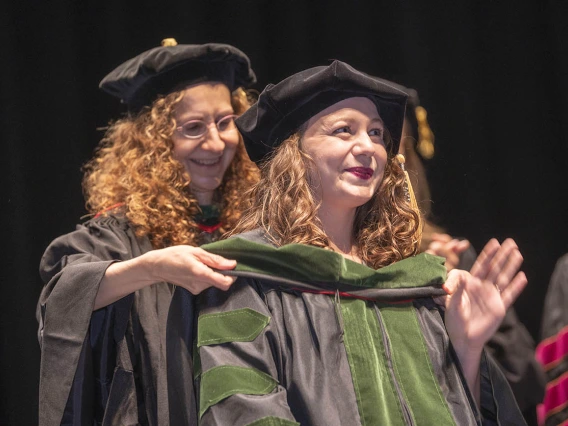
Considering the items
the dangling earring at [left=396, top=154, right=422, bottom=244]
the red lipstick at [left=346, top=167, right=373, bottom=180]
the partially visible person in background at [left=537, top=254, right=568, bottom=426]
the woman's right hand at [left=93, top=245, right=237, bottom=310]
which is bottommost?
the partially visible person in background at [left=537, top=254, right=568, bottom=426]

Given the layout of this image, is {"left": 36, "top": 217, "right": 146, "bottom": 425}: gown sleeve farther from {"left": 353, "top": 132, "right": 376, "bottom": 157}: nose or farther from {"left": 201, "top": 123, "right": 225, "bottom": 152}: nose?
{"left": 353, "top": 132, "right": 376, "bottom": 157}: nose

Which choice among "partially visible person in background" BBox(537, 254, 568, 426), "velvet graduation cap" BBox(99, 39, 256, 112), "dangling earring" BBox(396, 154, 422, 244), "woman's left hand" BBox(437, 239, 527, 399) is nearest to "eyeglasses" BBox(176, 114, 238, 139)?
"velvet graduation cap" BBox(99, 39, 256, 112)

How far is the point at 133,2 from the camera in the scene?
4.19m

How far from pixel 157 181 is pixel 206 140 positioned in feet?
0.79

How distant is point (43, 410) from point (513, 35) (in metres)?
2.82

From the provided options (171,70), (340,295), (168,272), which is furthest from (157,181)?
(340,295)

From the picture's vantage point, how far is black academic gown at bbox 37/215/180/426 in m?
2.85

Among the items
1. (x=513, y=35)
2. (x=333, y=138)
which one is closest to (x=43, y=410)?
(x=333, y=138)

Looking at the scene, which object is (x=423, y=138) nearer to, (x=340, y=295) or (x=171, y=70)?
(x=171, y=70)

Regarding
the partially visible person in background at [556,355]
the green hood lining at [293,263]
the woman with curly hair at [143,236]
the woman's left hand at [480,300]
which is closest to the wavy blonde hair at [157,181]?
the woman with curly hair at [143,236]

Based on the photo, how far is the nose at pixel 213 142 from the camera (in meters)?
3.43

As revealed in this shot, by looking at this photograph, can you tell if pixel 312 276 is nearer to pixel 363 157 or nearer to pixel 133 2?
pixel 363 157

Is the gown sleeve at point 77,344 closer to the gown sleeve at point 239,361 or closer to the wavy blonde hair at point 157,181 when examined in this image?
the wavy blonde hair at point 157,181

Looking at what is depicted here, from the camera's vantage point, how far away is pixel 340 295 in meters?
2.54
